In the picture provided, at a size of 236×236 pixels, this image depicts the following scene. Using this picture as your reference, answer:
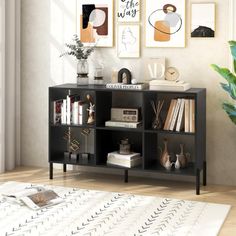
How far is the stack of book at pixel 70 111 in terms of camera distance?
5082 millimetres

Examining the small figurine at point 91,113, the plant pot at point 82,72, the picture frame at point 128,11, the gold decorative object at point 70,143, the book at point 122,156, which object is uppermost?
the picture frame at point 128,11

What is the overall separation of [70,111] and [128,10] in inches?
41.3

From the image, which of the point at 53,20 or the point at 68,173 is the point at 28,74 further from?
the point at 68,173

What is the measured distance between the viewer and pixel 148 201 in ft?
14.7

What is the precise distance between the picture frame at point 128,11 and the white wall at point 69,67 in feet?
0.53

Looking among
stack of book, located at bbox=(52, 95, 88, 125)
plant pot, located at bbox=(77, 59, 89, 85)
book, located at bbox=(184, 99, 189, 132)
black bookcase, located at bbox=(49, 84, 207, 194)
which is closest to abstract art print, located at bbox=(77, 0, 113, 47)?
plant pot, located at bbox=(77, 59, 89, 85)

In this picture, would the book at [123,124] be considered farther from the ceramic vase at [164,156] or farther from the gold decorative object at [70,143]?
the gold decorative object at [70,143]

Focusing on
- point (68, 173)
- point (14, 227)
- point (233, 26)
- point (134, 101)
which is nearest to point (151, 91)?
point (134, 101)

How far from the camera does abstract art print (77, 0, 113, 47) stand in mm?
5266

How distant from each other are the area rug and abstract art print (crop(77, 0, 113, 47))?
58.8 inches

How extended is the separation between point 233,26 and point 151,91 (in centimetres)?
89

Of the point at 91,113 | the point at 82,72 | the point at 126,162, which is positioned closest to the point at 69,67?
the point at 82,72

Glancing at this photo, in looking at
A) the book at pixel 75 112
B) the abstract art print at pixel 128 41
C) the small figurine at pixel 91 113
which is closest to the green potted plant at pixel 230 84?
the abstract art print at pixel 128 41

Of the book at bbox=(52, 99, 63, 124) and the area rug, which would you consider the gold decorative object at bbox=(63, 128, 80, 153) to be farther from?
the area rug
